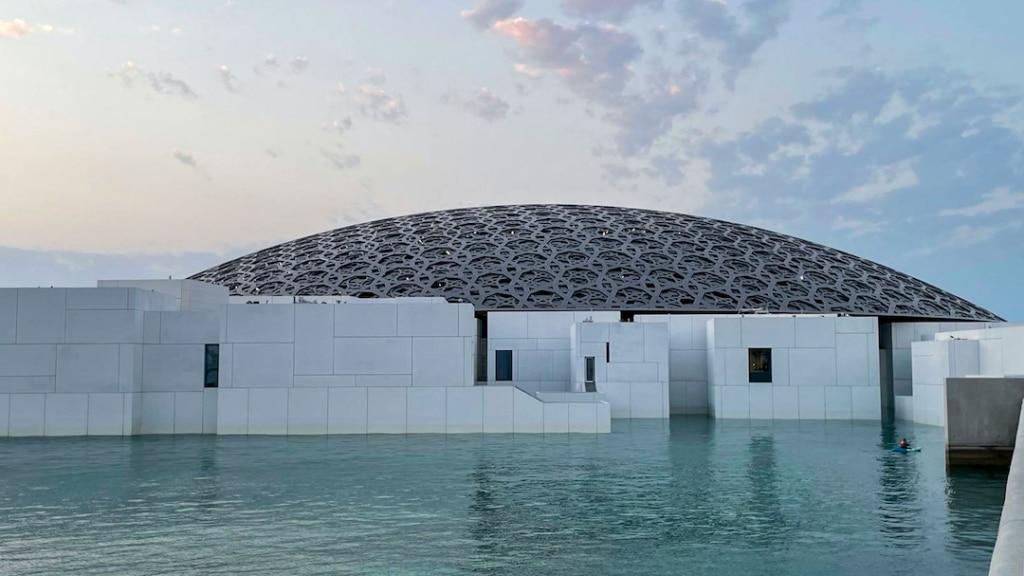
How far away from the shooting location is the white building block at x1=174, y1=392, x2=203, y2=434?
86.4ft

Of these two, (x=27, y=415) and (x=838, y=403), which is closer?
(x=27, y=415)

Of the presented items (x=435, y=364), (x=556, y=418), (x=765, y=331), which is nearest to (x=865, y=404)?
(x=765, y=331)

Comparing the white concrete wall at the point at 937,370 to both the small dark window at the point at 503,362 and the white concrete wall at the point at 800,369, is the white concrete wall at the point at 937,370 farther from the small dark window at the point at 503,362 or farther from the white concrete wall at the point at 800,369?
the small dark window at the point at 503,362

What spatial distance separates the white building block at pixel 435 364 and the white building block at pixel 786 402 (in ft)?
41.1

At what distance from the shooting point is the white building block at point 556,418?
25.8m

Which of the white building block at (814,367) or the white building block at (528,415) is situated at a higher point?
the white building block at (814,367)

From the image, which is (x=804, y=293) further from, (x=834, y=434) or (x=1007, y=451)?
(x=1007, y=451)

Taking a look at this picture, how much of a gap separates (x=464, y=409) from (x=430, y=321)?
285 cm

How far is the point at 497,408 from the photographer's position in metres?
26.0

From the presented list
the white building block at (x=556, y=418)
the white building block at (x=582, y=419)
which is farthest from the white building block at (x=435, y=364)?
the white building block at (x=582, y=419)

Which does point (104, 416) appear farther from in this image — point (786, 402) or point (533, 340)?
point (786, 402)

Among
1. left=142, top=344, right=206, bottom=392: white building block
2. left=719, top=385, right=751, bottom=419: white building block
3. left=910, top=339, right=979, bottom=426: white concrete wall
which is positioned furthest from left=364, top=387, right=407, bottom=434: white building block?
left=910, top=339, right=979, bottom=426: white concrete wall

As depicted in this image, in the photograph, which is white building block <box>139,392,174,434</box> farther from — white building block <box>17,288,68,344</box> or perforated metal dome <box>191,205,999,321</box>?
perforated metal dome <box>191,205,999,321</box>

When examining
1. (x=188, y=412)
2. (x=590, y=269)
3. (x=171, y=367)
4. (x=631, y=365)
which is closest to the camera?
(x=188, y=412)
